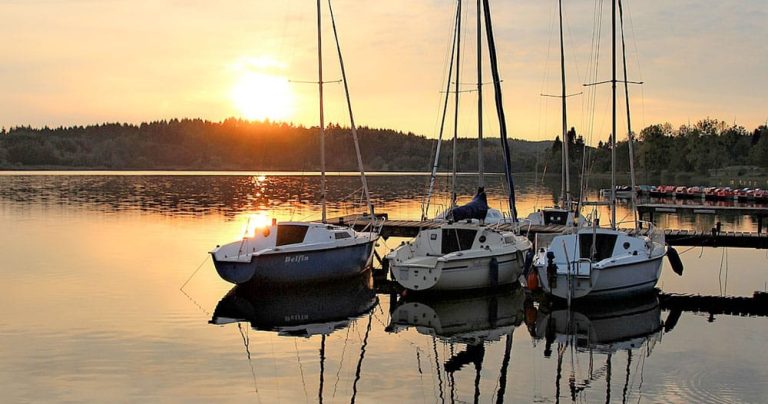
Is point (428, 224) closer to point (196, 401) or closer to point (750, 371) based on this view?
point (750, 371)

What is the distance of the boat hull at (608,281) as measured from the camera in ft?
85.2

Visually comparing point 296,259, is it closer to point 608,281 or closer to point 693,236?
point 608,281

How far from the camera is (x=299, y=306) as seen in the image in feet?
87.4

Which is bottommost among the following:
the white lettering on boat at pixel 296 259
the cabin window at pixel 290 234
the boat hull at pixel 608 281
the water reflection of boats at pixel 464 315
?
the water reflection of boats at pixel 464 315

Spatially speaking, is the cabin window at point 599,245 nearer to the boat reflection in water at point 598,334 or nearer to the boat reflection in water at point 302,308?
the boat reflection in water at point 598,334

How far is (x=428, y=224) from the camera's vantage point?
117 ft

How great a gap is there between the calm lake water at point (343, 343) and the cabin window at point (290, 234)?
5.78 ft

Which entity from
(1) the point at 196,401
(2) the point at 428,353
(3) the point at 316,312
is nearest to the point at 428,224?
(3) the point at 316,312

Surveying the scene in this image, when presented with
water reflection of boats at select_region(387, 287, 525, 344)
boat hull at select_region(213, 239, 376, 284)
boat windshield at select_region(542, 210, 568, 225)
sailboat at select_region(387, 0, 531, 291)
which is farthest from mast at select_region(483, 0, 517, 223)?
boat windshield at select_region(542, 210, 568, 225)

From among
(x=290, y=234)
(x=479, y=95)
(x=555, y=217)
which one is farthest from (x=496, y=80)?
(x=555, y=217)

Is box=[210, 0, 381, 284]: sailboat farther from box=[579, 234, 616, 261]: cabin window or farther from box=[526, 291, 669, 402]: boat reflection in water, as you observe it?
box=[579, 234, 616, 261]: cabin window

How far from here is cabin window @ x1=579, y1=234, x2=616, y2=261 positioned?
27.9m

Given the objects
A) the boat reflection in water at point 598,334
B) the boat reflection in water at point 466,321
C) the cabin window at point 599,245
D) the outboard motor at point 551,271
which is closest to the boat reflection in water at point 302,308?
the boat reflection in water at point 466,321

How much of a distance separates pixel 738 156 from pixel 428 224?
160906mm
